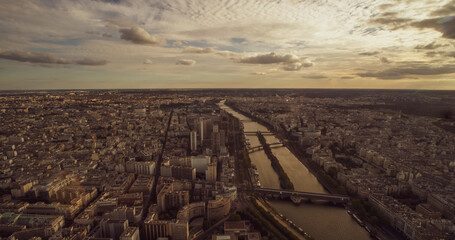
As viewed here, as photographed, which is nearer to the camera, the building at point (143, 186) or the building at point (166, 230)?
the building at point (166, 230)

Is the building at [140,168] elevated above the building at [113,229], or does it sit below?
above

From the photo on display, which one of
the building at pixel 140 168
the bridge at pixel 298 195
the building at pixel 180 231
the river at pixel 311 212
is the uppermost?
the building at pixel 140 168

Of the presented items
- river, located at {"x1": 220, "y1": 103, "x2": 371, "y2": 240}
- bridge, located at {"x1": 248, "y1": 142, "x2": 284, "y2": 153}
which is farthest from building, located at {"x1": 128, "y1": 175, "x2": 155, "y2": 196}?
bridge, located at {"x1": 248, "y1": 142, "x2": 284, "y2": 153}

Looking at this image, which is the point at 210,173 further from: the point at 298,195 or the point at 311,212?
the point at 311,212

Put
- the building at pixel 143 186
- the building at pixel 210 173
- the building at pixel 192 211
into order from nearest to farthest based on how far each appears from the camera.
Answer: the building at pixel 192 211, the building at pixel 143 186, the building at pixel 210 173

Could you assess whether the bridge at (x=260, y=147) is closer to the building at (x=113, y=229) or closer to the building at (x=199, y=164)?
the building at (x=199, y=164)

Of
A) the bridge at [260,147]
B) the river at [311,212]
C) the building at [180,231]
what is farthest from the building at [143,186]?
the bridge at [260,147]

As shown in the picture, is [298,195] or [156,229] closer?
[156,229]

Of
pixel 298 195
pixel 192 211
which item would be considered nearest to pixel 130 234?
pixel 192 211
